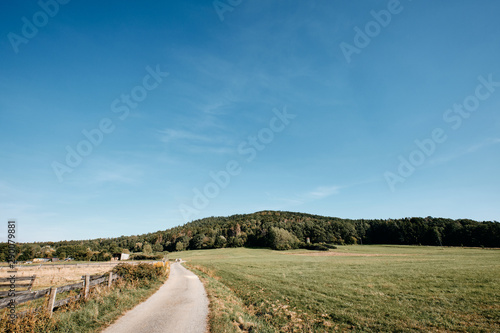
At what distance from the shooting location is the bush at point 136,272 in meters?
18.2

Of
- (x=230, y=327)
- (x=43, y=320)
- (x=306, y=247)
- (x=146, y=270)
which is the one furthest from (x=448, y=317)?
(x=306, y=247)

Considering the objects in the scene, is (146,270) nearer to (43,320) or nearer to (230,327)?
(43,320)

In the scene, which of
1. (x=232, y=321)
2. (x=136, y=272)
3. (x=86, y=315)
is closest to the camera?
(x=86, y=315)

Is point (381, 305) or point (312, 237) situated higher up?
point (381, 305)

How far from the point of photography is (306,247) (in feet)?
329

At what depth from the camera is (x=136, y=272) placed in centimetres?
1947

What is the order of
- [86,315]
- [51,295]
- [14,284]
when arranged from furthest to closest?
[14,284], [86,315], [51,295]

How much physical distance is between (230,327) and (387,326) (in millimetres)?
7140

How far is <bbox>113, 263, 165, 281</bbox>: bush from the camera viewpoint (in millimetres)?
18234

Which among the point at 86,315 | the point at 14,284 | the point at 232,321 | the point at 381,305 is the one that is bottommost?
the point at 381,305

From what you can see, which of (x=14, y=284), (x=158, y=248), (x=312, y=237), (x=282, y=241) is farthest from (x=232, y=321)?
(x=158, y=248)

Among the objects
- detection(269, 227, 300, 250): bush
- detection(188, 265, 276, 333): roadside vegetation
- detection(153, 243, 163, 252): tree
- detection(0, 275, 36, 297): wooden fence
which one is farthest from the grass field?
detection(153, 243, 163, 252): tree

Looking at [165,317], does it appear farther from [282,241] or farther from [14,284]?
[282,241]

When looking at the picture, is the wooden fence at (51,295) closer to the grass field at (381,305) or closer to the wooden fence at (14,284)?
the wooden fence at (14,284)
